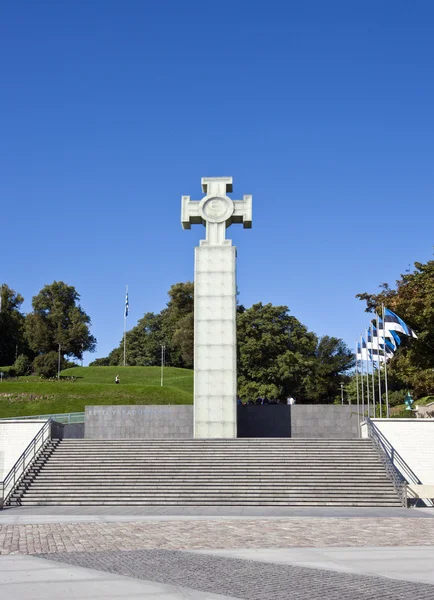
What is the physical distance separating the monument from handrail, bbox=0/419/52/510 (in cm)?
736

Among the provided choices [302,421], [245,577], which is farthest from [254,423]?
[245,577]

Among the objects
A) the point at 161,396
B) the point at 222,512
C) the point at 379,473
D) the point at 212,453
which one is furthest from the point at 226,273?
the point at 161,396

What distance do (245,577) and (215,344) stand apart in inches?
895

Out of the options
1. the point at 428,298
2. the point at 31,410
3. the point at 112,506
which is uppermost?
the point at 428,298

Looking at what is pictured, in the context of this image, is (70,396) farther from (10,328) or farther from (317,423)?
(10,328)

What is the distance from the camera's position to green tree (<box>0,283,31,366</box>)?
9269 centimetres

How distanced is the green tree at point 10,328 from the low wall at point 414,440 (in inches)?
2830

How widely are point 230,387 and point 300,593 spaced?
23.5m

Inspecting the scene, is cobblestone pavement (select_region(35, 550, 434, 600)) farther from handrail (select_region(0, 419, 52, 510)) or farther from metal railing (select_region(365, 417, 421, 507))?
metal railing (select_region(365, 417, 421, 507))

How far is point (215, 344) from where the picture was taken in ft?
109

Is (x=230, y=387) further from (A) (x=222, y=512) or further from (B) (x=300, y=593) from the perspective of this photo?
(B) (x=300, y=593)

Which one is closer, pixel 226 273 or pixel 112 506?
pixel 112 506

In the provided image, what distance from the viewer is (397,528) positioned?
659 inches

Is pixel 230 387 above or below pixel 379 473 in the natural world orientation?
above
